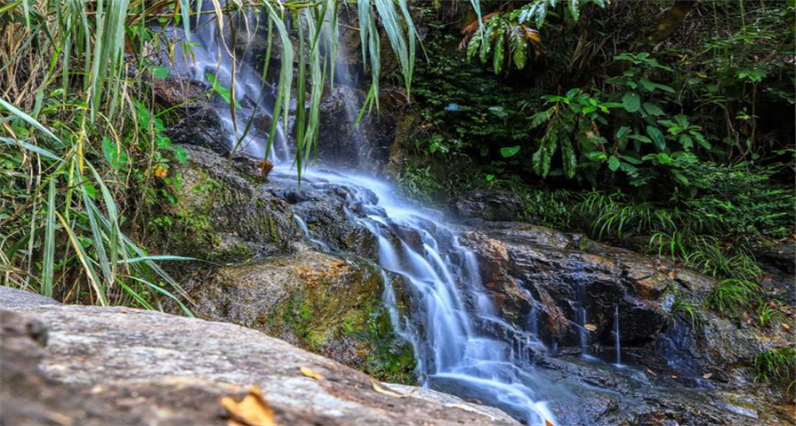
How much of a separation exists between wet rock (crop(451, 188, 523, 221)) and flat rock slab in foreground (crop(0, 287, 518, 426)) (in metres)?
4.94

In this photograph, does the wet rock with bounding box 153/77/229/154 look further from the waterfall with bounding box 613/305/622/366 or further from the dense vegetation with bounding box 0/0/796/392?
the waterfall with bounding box 613/305/622/366

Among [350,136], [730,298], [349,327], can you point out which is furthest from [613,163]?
[349,327]

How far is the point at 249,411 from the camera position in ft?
1.60

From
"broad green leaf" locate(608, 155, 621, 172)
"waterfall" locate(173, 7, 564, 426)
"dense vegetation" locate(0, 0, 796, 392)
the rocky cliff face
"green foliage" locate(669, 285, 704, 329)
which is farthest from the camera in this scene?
"broad green leaf" locate(608, 155, 621, 172)

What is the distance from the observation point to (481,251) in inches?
175

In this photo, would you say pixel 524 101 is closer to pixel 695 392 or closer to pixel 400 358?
pixel 695 392

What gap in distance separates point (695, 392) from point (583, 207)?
2.43 metres

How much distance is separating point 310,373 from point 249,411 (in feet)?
0.62

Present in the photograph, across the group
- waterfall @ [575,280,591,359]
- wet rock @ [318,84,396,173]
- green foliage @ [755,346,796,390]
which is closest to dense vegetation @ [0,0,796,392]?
green foliage @ [755,346,796,390]

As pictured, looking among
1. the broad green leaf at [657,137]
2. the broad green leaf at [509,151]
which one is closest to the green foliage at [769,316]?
the broad green leaf at [657,137]

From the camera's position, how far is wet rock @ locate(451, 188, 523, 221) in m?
5.69

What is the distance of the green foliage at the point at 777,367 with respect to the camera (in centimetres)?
374

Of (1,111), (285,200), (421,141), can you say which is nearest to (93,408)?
(1,111)

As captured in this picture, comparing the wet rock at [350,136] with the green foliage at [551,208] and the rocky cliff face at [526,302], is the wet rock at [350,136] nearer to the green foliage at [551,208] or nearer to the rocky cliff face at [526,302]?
the rocky cliff face at [526,302]
